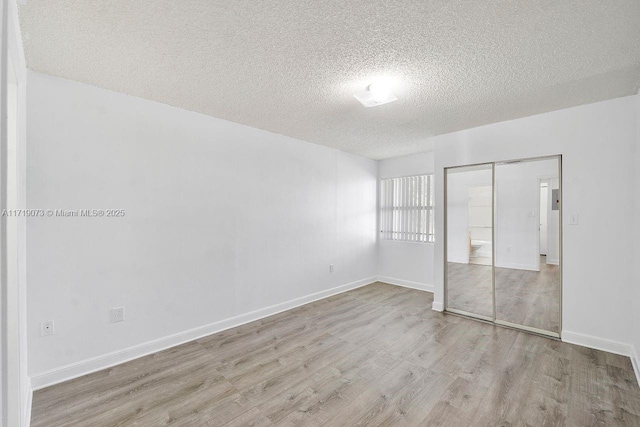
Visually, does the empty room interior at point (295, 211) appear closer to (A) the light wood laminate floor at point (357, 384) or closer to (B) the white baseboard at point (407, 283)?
(A) the light wood laminate floor at point (357, 384)

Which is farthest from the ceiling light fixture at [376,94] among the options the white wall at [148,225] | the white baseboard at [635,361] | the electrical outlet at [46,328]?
the electrical outlet at [46,328]

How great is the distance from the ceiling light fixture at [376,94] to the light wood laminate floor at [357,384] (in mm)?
2379

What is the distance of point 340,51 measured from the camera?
1908mm

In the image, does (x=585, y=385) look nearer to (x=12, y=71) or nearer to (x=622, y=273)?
(x=622, y=273)

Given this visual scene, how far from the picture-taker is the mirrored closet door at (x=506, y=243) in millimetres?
3143

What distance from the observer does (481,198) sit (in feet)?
12.0

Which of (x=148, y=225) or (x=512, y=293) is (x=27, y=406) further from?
(x=512, y=293)

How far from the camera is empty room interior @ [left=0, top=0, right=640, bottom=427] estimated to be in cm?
170

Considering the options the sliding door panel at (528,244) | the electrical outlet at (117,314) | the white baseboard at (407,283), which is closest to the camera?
the electrical outlet at (117,314)

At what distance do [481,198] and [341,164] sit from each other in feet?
7.36

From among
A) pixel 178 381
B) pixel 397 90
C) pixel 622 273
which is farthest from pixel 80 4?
pixel 622 273

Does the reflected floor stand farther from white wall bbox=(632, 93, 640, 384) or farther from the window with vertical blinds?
the window with vertical blinds

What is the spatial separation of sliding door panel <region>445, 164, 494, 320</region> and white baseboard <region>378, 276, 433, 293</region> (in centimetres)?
95

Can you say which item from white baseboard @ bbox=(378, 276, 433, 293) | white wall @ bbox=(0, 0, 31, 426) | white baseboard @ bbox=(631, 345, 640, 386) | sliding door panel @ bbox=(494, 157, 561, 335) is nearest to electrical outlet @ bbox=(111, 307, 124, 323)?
white wall @ bbox=(0, 0, 31, 426)
